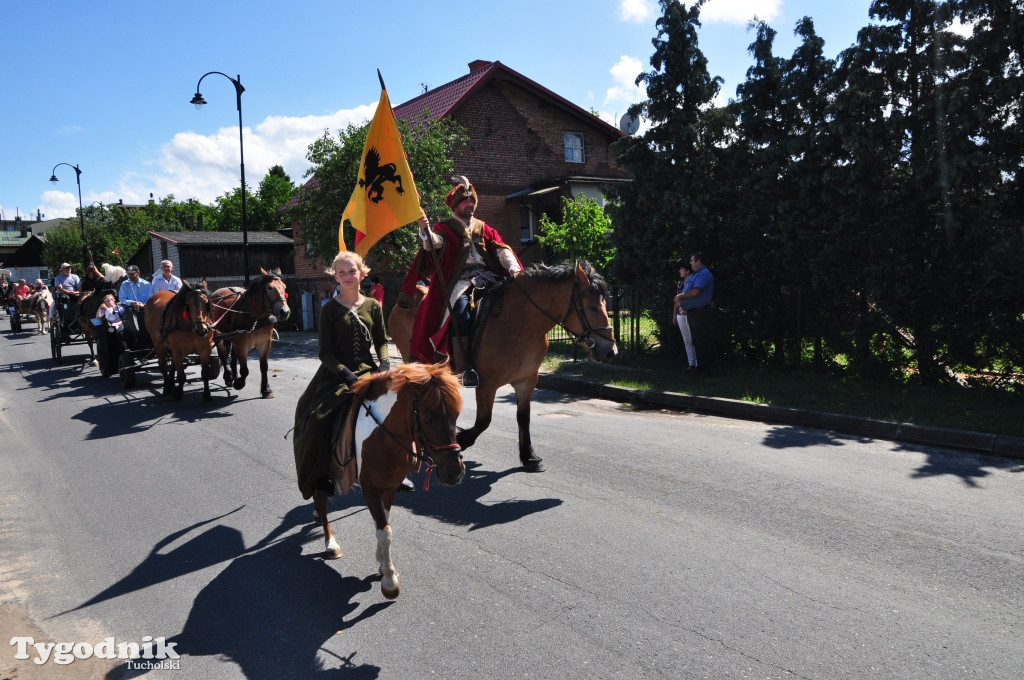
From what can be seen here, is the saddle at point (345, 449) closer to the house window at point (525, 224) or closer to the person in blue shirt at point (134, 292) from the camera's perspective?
the person in blue shirt at point (134, 292)

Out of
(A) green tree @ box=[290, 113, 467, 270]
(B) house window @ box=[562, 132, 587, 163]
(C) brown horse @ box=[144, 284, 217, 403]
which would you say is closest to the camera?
(C) brown horse @ box=[144, 284, 217, 403]

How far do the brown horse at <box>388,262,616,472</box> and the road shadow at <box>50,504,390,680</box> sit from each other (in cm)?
228

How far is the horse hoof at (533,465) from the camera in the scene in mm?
7004

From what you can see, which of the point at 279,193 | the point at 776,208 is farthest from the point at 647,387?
the point at 279,193

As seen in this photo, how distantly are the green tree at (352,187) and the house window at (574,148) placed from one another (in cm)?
1024

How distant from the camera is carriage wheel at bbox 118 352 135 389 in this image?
12.6 meters

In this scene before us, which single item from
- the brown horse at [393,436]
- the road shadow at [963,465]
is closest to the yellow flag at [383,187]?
the brown horse at [393,436]

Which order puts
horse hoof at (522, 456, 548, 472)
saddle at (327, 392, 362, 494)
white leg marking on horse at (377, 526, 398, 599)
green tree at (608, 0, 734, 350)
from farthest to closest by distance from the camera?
green tree at (608, 0, 734, 350) → horse hoof at (522, 456, 548, 472) → saddle at (327, 392, 362, 494) → white leg marking on horse at (377, 526, 398, 599)

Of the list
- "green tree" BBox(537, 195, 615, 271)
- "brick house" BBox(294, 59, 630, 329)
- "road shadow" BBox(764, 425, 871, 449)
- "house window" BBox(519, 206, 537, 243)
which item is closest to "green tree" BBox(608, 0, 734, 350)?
"road shadow" BBox(764, 425, 871, 449)

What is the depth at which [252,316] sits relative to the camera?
1136 cm

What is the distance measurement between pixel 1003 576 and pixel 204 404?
10.5 m

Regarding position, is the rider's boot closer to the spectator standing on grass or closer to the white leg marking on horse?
the white leg marking on horse

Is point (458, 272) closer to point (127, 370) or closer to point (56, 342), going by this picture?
point (127, 370)

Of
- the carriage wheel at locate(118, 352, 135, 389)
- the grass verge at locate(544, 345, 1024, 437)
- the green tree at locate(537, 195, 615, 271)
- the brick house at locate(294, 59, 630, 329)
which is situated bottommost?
the grass verge at locate(544, 345, 1024, 437)
